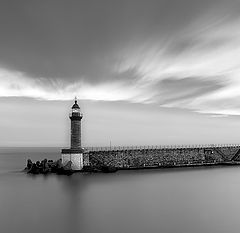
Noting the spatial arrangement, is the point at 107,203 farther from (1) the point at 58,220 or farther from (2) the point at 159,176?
(2) the point at 159,176

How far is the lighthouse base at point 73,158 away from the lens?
2859 centimetres

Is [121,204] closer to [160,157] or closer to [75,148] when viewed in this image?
[75,148]

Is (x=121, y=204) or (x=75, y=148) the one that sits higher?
(x=75, y=148)

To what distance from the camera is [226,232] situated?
1312 cm

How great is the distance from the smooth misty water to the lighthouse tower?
5.53 ft

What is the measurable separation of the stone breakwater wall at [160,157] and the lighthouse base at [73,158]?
1.25 m

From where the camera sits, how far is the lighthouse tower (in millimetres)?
28698

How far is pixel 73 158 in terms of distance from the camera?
28.8 m

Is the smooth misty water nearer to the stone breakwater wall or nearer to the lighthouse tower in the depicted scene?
the lighthouse tower

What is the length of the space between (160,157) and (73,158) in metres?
11.6

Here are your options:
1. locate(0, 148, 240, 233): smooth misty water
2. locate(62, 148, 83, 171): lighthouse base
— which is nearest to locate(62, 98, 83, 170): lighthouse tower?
locate(62, 148, 83, 171): lighthouse base

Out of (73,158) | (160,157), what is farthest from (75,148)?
(160,157)

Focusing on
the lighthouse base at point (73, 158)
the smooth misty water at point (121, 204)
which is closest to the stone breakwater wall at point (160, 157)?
the lighthouse base at point (73, 158)

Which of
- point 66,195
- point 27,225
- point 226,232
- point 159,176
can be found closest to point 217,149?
point 159,176
